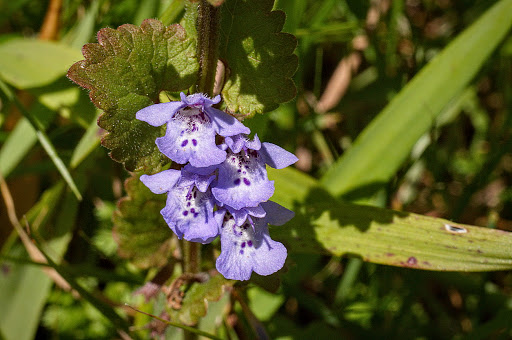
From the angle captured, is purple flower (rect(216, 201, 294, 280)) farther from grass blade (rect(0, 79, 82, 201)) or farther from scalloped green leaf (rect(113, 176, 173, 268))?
grass blade (rect(0, 79, 82, 201))

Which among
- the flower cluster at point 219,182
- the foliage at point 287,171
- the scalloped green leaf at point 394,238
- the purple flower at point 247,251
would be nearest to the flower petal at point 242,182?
the flower cluster at point 219,182

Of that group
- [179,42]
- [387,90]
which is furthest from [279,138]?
[179,42]

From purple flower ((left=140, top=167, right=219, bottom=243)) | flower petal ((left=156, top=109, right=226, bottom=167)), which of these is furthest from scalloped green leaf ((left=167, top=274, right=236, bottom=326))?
flower petal ((left=156, top=109, right=226, bottom=167))

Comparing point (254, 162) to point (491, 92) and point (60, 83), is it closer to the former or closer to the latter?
point (60, 83)

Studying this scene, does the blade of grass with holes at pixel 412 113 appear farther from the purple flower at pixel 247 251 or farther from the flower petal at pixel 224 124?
the flower petal at pixel 224 124

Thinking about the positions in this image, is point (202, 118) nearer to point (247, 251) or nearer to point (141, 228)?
point (247, 251)

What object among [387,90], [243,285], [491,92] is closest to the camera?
[243,285]

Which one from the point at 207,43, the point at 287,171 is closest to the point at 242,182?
the point at 207,43
